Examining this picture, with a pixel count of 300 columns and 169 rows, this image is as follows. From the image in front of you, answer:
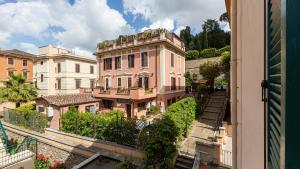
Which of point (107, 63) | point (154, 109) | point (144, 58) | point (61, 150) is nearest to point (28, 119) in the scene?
point (61, 150)

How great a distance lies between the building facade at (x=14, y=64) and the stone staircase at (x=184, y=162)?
34.1 m

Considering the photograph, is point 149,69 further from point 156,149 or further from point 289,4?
point 289,4

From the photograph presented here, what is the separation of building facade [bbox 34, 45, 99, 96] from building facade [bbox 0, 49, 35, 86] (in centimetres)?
367

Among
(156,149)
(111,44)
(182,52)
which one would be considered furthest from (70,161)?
(182,52)

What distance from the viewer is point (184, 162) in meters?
8.59

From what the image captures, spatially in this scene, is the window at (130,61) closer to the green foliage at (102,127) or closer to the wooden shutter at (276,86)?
the green foliage at (102,127)

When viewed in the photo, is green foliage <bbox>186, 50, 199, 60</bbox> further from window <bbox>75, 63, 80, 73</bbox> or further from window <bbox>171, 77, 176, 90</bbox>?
window <bbox>75, 63, 80, 73</bbox>

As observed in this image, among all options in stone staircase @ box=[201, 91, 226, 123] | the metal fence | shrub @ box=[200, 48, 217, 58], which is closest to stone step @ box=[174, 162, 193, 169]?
stone staircase @ box=[201, 91, 226, 123]

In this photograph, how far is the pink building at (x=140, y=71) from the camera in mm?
19156

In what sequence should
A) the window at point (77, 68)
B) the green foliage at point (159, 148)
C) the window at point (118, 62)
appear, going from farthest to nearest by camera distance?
the window at point (77, 68)
the window at point (118, 62)
the green foliage at point (159, 148)

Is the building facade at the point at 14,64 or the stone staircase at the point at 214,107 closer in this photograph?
the stone staircase at the point at 214,107

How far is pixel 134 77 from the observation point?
2142 cm

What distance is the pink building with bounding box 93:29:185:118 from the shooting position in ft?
62.8

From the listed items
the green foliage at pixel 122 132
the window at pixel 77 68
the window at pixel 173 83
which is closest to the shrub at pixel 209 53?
the window at pixel 173 83
